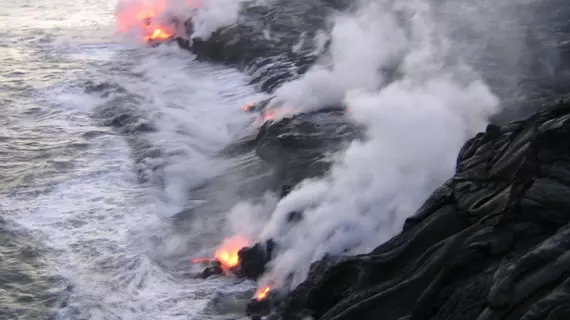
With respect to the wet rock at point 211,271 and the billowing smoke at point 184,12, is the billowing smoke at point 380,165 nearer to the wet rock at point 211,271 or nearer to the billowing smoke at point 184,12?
the wet rock at point 211,271

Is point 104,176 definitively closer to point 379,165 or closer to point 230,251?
point 230,251

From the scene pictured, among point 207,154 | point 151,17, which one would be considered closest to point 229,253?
point 207,154

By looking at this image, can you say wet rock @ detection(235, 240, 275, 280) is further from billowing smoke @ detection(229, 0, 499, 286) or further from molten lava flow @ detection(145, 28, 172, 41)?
molten lava flow @ detection(145, 28, 172, 41)

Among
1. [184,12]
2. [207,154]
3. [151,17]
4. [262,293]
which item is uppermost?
[151,17]

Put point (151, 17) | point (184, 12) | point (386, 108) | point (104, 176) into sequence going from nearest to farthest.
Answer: point (386, 108) → point (104, 176) → point (184, 12) → point (151, 17)

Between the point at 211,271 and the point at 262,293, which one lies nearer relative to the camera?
the point at 262,293

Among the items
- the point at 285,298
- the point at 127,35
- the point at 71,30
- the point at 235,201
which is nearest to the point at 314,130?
the point at 235,201

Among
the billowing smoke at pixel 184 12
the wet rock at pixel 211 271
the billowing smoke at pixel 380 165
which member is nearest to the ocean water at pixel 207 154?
the billowing smoke at pixel 380 165

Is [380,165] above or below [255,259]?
above
